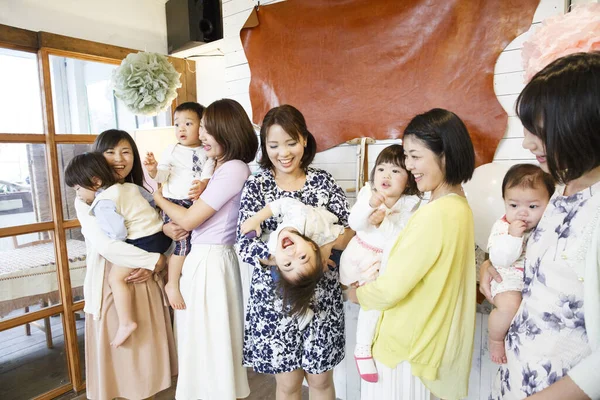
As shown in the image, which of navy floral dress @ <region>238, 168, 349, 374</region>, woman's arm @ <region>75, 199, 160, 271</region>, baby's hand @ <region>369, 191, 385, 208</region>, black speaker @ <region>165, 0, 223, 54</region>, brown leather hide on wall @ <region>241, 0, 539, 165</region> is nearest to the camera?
baby's hand @ <region>369, 191, 385, 208</region>

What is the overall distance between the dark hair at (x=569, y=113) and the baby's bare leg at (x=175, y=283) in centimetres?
→ 156

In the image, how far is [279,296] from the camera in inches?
58.8

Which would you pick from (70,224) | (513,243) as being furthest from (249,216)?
(70,224)

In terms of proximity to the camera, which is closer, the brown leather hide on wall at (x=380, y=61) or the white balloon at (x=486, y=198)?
the white balloon at (x=486, y=198)

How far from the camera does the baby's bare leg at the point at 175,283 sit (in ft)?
5.86

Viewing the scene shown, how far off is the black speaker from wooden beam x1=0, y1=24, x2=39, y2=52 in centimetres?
112

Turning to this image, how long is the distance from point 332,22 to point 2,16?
2.04 meters

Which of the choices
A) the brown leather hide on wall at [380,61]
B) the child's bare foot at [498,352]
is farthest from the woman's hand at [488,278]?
the brown leather hide on wall at [380,61]

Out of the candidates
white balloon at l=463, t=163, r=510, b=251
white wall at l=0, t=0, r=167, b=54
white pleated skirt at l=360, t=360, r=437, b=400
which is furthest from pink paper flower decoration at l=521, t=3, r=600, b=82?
white wall at l=0, t=0, r=167, b=54

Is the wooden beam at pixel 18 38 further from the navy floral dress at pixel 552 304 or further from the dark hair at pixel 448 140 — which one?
the navy floral dress at pixel 552 304

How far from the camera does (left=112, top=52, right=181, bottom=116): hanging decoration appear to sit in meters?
1.99

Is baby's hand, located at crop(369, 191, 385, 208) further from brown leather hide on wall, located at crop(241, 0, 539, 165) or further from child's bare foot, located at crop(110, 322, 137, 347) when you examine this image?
child's bare foot, located at crop(110, 322, 137, 347)

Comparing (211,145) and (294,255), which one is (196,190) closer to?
(211,145)

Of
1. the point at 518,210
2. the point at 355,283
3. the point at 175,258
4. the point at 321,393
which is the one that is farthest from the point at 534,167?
the point at 175,258
